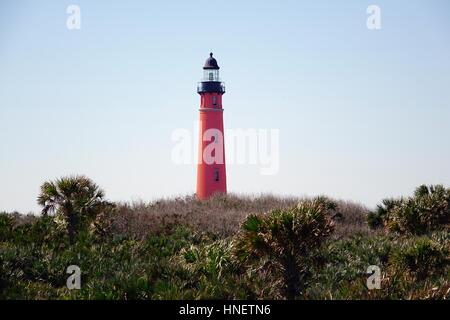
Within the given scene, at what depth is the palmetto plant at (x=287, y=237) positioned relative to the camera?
1332 centimetres

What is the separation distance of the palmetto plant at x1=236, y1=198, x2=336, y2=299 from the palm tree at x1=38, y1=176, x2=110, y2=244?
317 inches

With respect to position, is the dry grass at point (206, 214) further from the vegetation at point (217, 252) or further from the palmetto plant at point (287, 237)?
the palmetto plant at point (287, 237)

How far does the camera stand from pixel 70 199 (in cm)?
2008

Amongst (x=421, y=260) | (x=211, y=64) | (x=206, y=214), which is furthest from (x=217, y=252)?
(x=211, y=64)

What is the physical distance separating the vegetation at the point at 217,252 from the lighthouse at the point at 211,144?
11.6 metres

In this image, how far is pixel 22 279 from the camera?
14539 mm

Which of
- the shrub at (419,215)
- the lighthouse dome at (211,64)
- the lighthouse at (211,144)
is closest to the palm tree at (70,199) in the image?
the shrub at (419,215)

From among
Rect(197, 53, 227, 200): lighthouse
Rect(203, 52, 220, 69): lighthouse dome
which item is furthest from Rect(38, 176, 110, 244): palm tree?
Rect(203, 52, 220, 69): lighthouse dome

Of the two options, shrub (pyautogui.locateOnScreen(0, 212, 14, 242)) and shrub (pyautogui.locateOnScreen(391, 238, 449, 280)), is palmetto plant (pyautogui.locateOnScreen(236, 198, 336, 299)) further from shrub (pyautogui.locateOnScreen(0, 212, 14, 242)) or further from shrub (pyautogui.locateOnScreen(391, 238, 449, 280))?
shrub (pyautogui.locateOnScreen(0, 212, 14, 242))

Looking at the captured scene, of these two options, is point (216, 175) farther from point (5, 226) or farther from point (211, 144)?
point (5, 226)

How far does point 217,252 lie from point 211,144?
20376mm

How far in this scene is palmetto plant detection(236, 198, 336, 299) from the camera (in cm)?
1332
